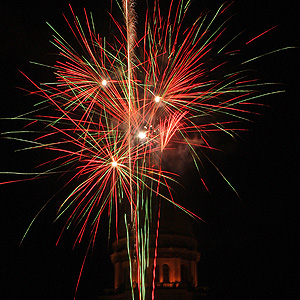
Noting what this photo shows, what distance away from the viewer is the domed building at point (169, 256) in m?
35.7

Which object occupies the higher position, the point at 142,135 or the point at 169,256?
the point at 169,256

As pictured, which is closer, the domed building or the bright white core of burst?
the bright white core of burst

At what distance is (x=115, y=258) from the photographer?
122ft

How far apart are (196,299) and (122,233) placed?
9.14m

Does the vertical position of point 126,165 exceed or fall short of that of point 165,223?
it falls short

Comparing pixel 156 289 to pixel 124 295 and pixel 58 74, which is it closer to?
pixel 124 295

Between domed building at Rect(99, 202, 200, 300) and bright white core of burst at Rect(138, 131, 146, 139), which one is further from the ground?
domed building at Rect(99, 202, 200, 300)

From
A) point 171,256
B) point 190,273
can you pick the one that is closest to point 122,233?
point 171,256

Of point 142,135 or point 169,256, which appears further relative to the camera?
point 169,256

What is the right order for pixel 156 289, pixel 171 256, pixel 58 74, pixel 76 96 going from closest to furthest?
pixel 58 74 < pixel 76 96 < pixel 156 289 < pixel 171 256

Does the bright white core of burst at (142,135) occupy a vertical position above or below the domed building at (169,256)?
below

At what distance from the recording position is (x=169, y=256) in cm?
3641

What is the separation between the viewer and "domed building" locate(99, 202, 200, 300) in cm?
3572

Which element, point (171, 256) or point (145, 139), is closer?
point (145, 139)
